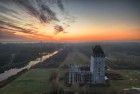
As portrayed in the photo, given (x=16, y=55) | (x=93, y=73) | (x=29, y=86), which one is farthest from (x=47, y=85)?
(x=16, y=55)

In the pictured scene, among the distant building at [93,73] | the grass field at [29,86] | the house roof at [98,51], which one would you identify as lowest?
the grass field at [29,86]

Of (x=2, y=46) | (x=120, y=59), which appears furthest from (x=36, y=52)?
(x=120, y=59)

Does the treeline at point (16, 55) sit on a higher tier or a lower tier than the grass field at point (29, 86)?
higher

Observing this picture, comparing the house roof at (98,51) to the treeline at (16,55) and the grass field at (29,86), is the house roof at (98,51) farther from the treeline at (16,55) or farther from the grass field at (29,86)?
the treeline at (16,55)

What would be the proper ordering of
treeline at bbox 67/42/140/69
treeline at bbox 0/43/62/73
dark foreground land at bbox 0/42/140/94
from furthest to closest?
treeline at bbox 0/43/62/73 < treeline at bbox 67/42/140/69 < dark foreground land at bbox 0/42/140/94

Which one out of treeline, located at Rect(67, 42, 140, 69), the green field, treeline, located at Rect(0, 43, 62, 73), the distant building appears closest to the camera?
the green field

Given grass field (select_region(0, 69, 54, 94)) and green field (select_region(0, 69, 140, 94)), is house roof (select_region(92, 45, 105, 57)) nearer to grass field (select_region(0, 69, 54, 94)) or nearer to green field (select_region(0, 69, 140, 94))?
green field (select_region(0, 69, 140, 94))

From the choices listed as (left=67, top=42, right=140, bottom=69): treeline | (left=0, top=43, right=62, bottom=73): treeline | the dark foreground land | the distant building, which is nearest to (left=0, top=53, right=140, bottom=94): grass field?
the dark foreground land

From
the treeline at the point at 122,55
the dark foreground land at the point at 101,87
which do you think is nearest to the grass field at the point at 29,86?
the dark foreground land at the point at 101,87
